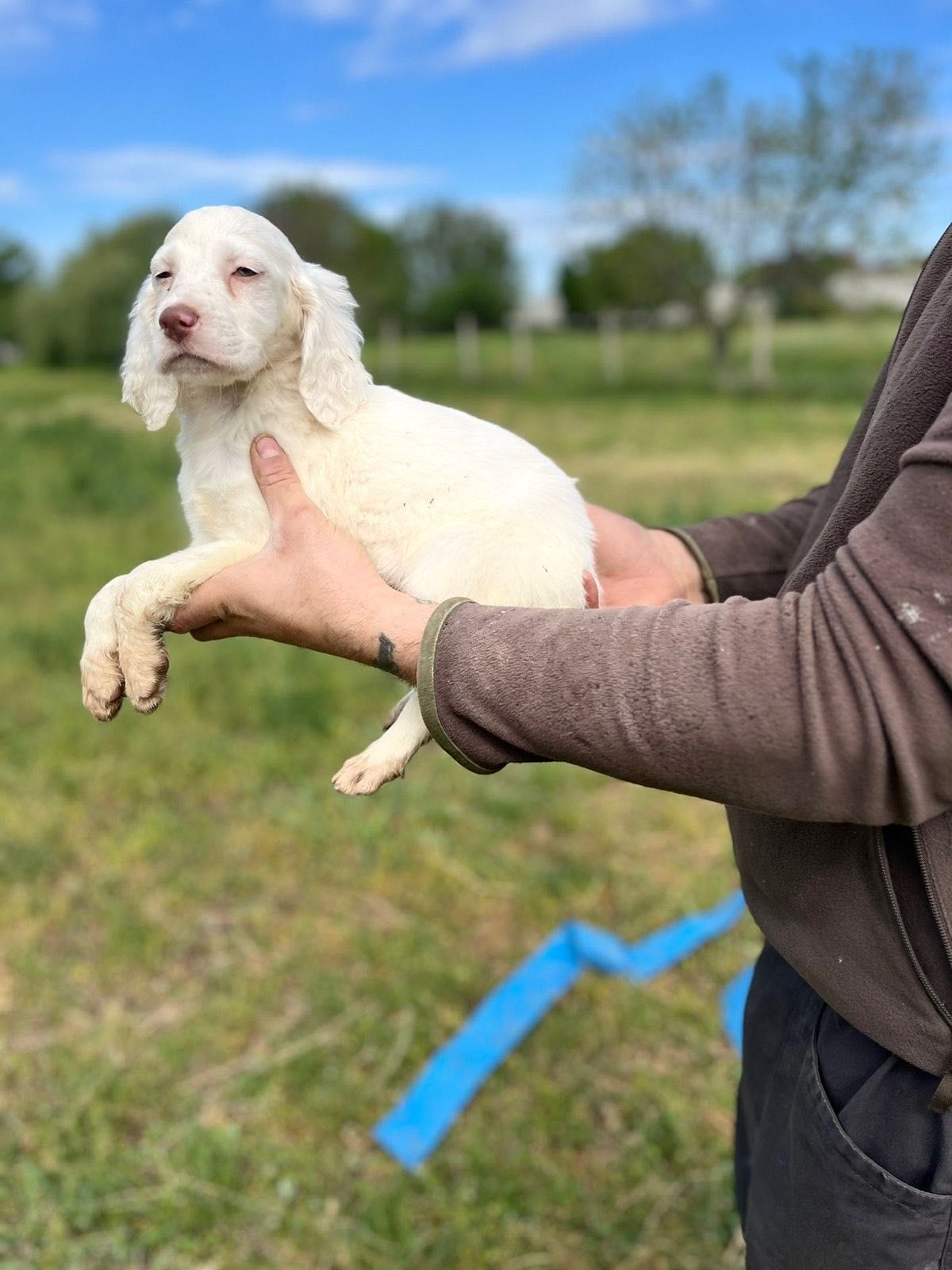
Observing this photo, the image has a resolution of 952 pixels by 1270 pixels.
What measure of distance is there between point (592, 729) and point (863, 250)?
22300 millimetres

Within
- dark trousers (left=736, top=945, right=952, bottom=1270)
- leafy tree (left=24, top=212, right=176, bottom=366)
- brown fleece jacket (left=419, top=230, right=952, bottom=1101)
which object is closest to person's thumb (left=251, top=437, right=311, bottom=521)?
brown fleece jacket (left=419, top=230, right=952, bottom=1101)

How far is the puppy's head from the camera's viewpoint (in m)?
1.72

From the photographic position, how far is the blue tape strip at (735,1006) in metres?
3.52

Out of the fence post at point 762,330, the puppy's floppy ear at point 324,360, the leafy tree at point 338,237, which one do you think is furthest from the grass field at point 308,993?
the fence post at point 762,330

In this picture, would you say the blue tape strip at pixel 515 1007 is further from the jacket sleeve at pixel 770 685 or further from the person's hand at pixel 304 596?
the jacket sleeve at pixel 770 685

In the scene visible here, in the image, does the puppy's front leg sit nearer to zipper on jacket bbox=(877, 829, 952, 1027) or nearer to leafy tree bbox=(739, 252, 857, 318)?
zipper on jacket bbox=(877, 829, 952, 1027)

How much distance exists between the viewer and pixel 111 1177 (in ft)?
10.0

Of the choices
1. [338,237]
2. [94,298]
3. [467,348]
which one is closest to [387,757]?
[338,237]

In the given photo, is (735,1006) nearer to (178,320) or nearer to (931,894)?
(931,894)

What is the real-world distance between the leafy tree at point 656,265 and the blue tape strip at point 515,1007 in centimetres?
2035

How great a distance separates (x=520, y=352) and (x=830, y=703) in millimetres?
25131

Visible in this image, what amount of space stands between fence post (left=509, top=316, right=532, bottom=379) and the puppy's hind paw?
22.8m

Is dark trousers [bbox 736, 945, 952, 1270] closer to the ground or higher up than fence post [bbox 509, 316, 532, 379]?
higher up

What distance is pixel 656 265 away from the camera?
2247 centimetres
